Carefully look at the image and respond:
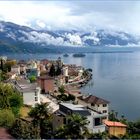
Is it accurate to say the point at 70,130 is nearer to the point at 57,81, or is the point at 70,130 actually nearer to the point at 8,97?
the point at 8,97

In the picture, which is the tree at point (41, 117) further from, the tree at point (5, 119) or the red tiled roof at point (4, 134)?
the tree at point (5, 119)

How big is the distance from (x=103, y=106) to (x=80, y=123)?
9.14 m

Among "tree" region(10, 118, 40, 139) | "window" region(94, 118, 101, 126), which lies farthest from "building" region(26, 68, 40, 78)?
"tree" region(10, 118, 40, 139)

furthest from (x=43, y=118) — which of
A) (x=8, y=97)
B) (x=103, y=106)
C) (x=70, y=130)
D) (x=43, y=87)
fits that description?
(x=43, y=87)

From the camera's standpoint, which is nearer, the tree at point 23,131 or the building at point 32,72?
the tree at point 23,131

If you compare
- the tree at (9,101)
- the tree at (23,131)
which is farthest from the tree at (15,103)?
the tree at (23,131)

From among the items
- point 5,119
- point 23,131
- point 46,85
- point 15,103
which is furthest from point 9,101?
point 46,85

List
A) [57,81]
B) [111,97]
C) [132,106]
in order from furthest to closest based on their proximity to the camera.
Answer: [57,81]
[111,97]
[132,106]

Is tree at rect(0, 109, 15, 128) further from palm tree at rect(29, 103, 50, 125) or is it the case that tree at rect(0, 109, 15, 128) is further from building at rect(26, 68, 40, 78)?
building at rect(26, 68, 40, 78)

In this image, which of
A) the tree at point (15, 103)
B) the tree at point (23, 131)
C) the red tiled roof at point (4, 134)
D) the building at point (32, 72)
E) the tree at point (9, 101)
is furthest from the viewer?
the building at point (32, 72)

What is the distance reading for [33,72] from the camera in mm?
40844

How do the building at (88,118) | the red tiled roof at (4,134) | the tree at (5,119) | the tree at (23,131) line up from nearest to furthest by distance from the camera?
the red tiled roof at (4,134) < the tree at (23,131) < the tree at (5,119) < the building at (88,118)

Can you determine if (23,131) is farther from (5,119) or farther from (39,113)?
(5,119)

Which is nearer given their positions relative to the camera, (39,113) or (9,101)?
(39,113)
